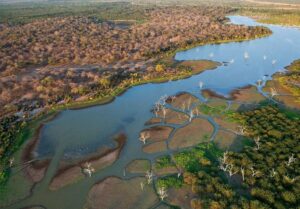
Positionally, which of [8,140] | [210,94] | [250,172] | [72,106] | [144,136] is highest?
[8,140]

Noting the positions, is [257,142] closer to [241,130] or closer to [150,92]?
[241,130]

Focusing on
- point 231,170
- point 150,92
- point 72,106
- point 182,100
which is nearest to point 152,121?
point 182,100

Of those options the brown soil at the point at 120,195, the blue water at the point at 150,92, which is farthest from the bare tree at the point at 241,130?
the brown soil at the point at 120,195

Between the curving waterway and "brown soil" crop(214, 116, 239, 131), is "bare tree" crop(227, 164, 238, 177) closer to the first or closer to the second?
the curving waterway

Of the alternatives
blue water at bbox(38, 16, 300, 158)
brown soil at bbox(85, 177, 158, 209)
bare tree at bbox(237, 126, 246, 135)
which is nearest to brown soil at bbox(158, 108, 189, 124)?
blue water at bbox(38, 16, 300, 158)

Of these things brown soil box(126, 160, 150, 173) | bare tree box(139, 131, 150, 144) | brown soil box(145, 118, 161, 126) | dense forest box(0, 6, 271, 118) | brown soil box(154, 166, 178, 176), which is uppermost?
dense forest box(0, 6, 271, 118)

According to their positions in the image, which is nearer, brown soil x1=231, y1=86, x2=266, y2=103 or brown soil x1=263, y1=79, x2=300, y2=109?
brown soil x1=263, y1=79, x2=300, y2=109

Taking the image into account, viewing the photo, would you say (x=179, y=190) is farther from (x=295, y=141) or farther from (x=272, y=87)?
(x=272, y=87)
